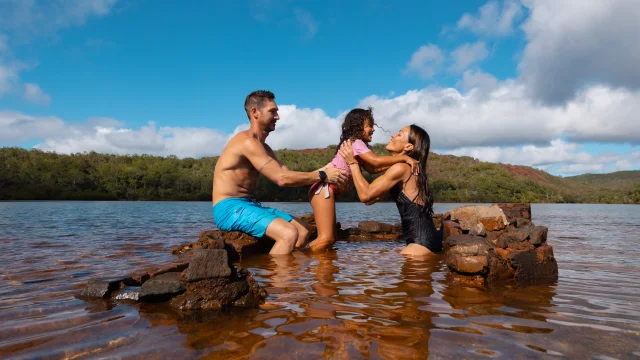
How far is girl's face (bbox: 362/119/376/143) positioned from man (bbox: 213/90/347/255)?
32.2 inches

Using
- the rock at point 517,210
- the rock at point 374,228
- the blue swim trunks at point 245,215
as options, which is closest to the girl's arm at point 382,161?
the blue swim trunks at point 245,215

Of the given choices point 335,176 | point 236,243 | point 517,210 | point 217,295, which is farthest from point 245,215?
point 517,210

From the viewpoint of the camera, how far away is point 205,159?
233 feet

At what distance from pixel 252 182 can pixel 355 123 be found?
2.02 metres

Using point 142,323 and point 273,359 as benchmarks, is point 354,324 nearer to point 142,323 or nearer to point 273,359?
point 273,359

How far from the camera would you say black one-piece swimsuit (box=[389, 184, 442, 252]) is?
5.86 meters

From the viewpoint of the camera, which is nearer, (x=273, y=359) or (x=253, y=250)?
(x=273, y=359)

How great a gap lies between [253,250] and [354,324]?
3.95 metres

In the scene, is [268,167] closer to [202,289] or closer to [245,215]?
[245,215]

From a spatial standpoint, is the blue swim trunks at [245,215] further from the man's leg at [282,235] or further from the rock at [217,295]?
the rock at [217,295]

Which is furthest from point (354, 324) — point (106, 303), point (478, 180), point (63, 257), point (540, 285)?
point (478, 180)

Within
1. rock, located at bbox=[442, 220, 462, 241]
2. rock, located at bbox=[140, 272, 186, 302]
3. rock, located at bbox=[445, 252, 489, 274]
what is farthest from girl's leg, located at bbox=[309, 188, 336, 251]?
rock, located at bbox=[140, 272, 186, 302]

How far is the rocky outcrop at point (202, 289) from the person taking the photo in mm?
3193

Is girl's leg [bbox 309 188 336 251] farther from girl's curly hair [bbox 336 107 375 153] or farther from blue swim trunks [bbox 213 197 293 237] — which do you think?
girl's curly hair [bbox 336 107 375 153]
